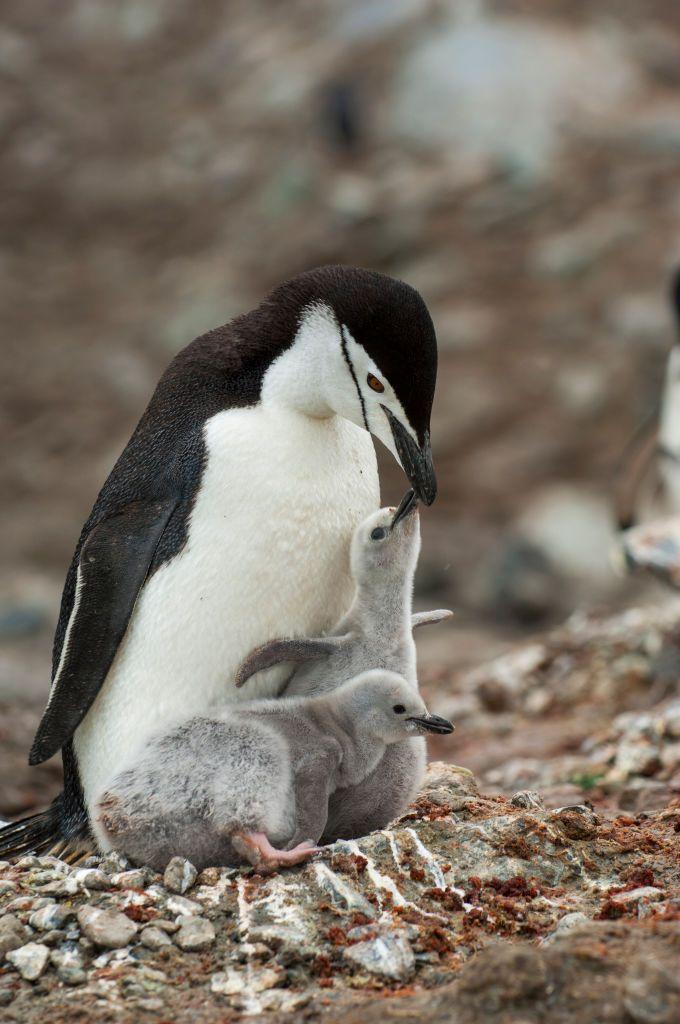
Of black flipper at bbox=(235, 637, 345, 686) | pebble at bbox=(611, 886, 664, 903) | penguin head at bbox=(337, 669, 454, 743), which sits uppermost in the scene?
black flipper at bbox=(235, 637, 345, 686)

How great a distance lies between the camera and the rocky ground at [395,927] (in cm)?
233

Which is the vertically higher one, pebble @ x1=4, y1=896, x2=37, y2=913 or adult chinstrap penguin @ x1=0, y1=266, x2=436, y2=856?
adult chinstrap penguin @ x1=0, y1=266, x2=436, y2=856

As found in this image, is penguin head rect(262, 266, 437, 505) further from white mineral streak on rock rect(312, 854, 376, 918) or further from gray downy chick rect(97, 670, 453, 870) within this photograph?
white mineral streak on rock rect(312, 854, 376, 918)

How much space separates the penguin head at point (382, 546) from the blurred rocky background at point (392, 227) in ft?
18.5

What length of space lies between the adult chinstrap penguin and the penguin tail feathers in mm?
205

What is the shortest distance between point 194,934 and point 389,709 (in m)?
0.75

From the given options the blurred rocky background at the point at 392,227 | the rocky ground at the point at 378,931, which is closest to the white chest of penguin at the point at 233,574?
the rocky ground at the point at 378,931

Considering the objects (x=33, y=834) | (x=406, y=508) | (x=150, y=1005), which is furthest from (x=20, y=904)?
(x=406, y=508)

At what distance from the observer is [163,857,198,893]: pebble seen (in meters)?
3.08

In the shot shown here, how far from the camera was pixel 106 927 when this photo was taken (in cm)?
287

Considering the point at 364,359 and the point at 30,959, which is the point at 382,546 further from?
the point at 30,959

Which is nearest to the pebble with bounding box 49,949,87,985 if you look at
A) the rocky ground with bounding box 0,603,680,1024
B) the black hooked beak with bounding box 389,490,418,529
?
the rocky ground with bounding box 0,603,680,1024

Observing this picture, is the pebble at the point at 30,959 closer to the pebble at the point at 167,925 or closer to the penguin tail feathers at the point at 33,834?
the pebble at the point at 167,925

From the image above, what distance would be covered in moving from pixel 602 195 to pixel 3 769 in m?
11.1
